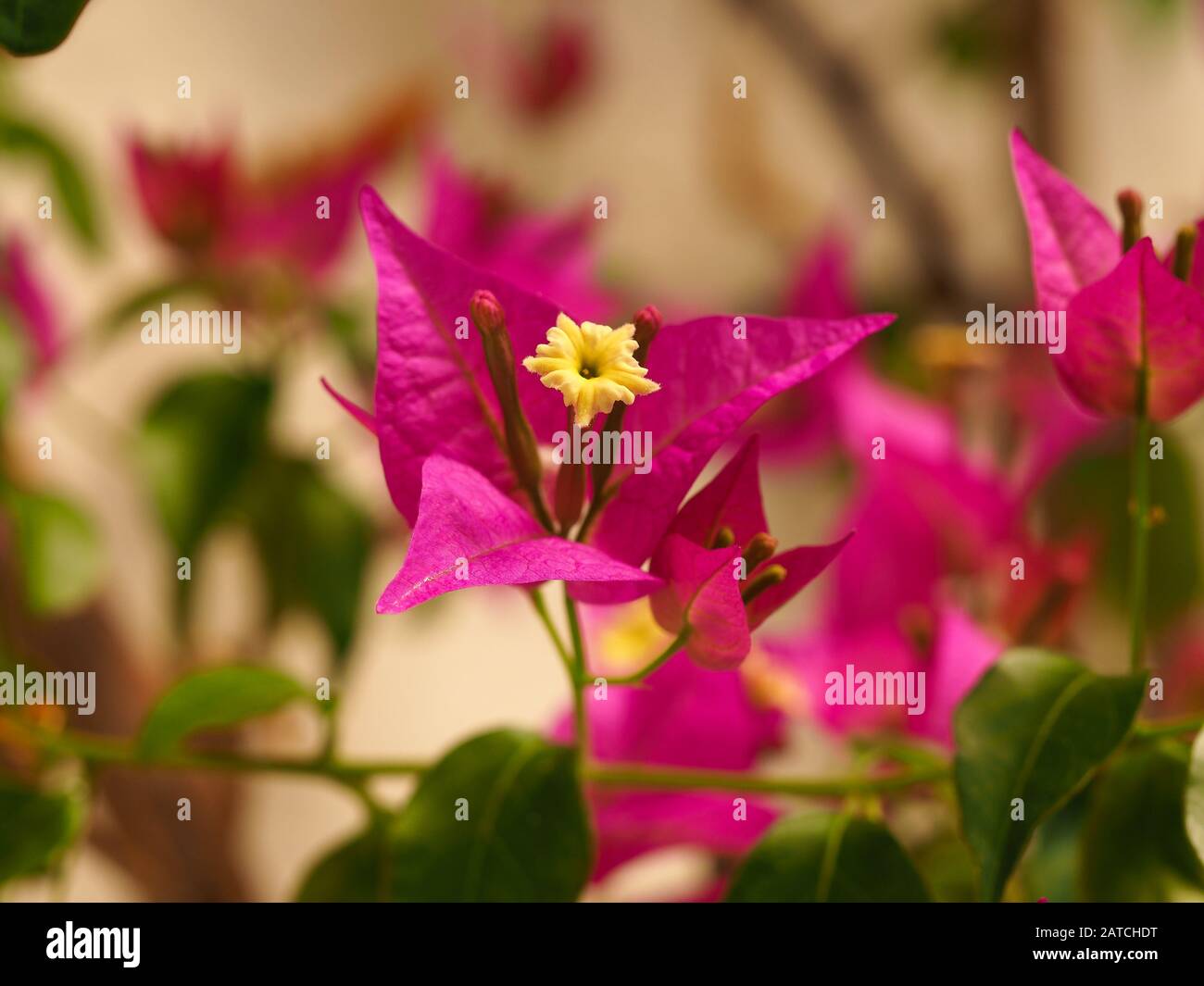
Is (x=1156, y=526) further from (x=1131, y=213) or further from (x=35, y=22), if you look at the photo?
(x=35, y=22)

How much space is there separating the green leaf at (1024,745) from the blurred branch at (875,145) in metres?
1.16

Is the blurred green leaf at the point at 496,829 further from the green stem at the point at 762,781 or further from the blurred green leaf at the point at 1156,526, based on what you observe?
the blurred green leaf at the point at 1156,526

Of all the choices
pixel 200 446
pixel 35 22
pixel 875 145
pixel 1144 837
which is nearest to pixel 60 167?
pixel 200 446

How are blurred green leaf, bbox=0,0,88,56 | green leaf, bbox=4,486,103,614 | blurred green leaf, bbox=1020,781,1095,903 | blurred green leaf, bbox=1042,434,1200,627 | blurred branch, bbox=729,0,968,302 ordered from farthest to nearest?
blurred branch, bbox=729,0,968,302 → blurred green leaf, bbox=1042,434,1200,627 → green leaf, bbox=4,486,103,614 → blurred green leaf, bbox=1020,781,1095,903 → blurred green leaf, bbox=0,0,88,56

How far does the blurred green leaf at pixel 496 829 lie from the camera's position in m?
0.31

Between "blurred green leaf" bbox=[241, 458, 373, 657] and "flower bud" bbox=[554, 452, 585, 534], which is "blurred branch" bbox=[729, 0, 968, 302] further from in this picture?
"flower bud" bbox=[554, 452, 585, 534]

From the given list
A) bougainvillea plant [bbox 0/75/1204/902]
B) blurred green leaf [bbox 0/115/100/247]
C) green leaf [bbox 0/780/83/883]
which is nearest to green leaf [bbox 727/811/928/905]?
bougainvillea plant [bbox 0/75/1204/902]

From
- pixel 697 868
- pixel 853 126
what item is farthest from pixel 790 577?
pixel 853 126

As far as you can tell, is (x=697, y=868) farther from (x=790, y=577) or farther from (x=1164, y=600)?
(x=790, y=577)

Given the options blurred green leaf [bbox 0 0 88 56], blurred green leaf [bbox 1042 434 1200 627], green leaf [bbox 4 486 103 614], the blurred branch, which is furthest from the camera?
the blurred branch

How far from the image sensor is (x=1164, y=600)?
639 mm

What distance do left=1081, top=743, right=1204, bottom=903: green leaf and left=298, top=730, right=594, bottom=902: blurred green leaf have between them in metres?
0.15

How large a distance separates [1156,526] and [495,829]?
0.48 meters

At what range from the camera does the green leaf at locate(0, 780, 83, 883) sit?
36 cm
